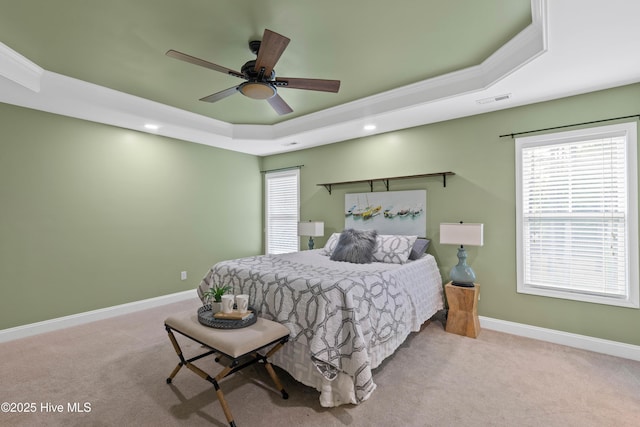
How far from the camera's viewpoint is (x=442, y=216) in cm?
384

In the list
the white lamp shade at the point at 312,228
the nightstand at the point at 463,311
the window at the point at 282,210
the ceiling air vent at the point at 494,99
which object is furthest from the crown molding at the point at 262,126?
the nightstand at the point at 463,311

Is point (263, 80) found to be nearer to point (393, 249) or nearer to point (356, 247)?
point (356, 247)

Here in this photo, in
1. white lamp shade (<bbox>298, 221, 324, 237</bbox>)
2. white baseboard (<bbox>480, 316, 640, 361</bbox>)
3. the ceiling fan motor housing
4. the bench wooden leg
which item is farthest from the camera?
white lamp shade (<bbox>298, 221, 324, 237</bbox>)

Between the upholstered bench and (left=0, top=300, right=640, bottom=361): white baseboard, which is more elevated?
the upholstered bench

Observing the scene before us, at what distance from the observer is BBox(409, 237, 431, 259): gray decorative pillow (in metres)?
3.58

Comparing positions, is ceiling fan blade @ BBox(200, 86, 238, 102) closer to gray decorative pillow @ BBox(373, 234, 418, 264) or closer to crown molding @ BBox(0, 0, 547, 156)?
crown molding @ BBox(0, 0, 547, 156)

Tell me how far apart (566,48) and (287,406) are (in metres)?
3.26

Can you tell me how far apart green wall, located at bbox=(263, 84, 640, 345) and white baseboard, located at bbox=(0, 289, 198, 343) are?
333cm

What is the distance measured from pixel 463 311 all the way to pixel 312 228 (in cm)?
240

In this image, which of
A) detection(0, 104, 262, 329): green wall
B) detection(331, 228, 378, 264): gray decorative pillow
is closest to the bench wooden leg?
detection(331, 228, 378, 264): gray decorative pillow

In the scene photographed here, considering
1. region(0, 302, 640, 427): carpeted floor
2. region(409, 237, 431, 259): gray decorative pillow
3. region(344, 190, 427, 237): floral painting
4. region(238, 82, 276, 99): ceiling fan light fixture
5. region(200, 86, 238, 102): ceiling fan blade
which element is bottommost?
region(0, 302, 640, 427): carpeted floor

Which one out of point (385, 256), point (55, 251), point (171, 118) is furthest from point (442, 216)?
point (55, 251)

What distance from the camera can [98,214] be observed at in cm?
386

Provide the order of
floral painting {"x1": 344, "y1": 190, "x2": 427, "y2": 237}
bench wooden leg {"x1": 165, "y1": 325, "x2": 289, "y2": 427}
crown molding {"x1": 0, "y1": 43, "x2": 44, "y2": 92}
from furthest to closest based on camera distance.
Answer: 1. floral painting {"x1": 344, "y1": 190, "x2": 427, "y2": 237}
2. crown molding {"x1": 0, "y1": 43, "x2": 44, "y2": 92}
3. bench wooden leg {"x1": 165, "y1": 325, "x2": 289, "y2": 427}
